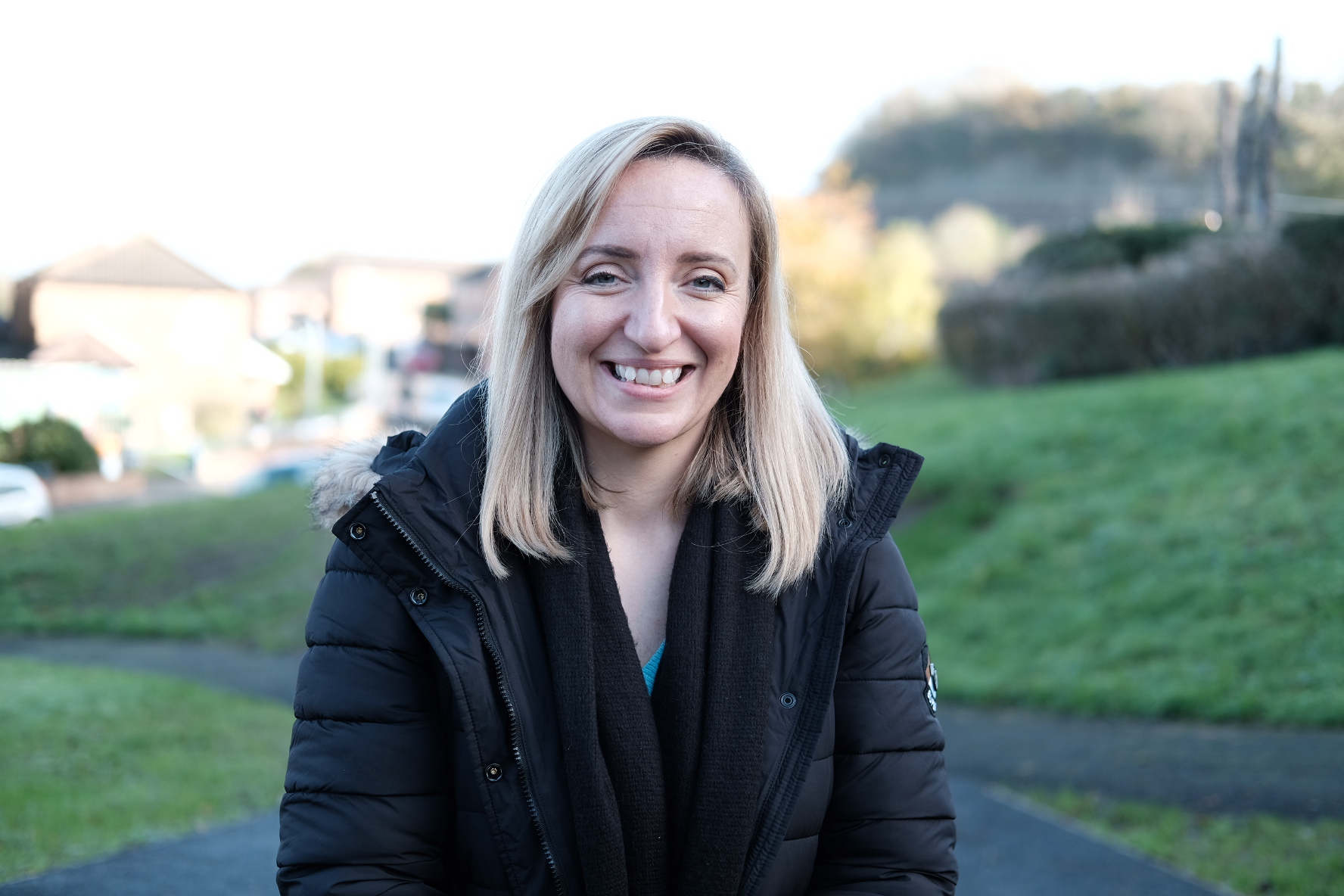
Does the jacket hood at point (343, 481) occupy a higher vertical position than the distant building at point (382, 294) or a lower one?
higher

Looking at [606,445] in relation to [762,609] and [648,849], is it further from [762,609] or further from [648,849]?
[648,849]

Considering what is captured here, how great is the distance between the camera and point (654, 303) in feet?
7.00

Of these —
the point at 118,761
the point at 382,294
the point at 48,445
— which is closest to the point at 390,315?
the point at 382,294

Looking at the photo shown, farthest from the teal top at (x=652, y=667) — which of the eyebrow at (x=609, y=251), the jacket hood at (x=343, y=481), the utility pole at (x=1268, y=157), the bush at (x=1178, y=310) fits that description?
the utility pole at (x=1268, y=157)

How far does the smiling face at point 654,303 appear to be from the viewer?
6.97 ft

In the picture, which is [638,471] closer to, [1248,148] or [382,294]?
[1248,148]

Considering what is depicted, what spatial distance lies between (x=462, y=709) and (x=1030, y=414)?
497 inches

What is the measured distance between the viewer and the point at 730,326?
7.36ft

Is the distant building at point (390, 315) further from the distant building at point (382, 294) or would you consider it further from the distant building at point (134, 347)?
the distant building at point (134, 347)

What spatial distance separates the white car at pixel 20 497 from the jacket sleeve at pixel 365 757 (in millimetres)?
18782

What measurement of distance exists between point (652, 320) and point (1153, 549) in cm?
785

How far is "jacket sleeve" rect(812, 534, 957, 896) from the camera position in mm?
2129

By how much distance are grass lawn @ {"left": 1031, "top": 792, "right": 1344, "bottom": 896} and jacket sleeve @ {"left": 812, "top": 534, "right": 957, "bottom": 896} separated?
2.96 m

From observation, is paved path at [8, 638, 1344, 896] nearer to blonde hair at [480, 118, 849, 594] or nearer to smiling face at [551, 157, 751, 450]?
blonde hair at [480, 118, 849, 594]
